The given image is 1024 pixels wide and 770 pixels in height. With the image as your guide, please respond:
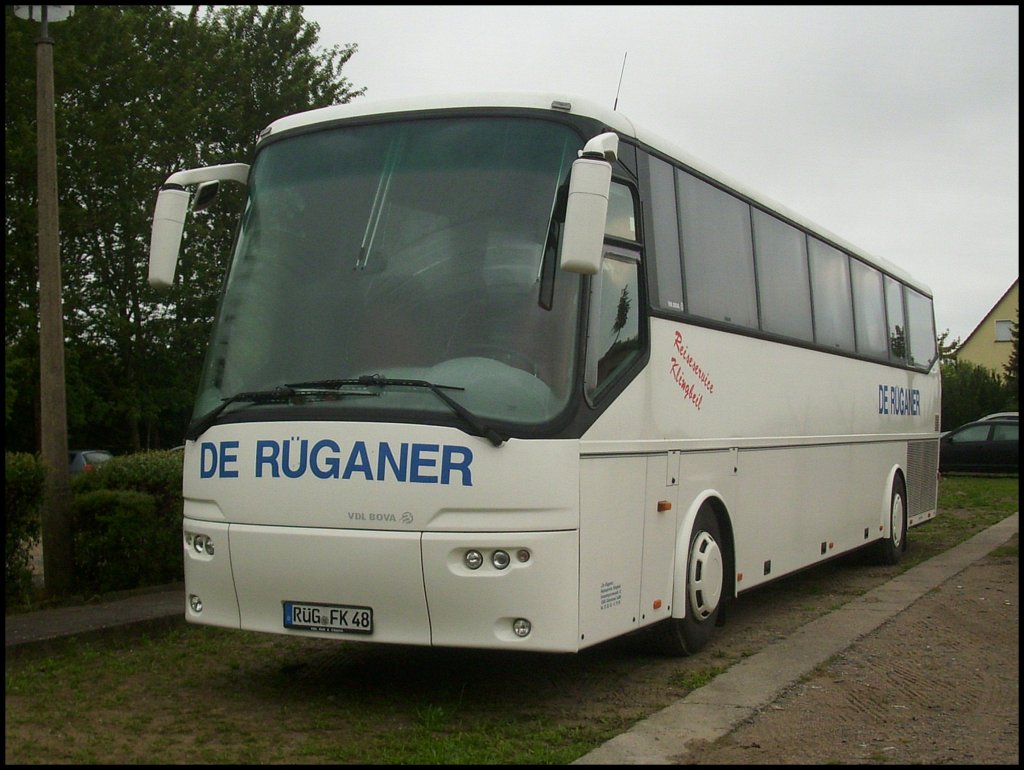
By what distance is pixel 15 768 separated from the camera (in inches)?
231

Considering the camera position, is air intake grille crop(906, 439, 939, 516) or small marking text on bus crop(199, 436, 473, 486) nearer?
small marking text on bus crop(199, 436, 473, 486)

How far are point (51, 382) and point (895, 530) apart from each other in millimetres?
9776

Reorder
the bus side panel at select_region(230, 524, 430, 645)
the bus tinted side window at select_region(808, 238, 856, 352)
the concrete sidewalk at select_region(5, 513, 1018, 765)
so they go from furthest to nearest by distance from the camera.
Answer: the bus tinted side window at select_region(808, 238, 856, 352) → the bus side panel at select_region(230, 524, 430, 645) → the concrete sidewalk at select_region(5, 513, 1018, 765)

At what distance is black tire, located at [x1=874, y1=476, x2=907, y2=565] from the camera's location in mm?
14930

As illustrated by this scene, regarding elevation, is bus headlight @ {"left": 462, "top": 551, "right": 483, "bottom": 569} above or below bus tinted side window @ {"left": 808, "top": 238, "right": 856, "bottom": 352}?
below

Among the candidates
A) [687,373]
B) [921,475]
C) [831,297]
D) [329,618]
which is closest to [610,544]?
[329,618]

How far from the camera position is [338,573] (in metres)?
6.93

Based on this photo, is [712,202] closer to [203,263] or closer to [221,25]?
[203,263]

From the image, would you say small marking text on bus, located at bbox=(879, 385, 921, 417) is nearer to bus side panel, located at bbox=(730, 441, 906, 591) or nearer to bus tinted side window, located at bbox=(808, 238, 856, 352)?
bus side panel, located at bbox=(730, 441, 906, 591)

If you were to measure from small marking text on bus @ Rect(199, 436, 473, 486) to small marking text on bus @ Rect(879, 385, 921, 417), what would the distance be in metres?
9.17

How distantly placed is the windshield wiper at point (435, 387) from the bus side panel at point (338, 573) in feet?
2.24

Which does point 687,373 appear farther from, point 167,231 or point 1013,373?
point 1013,373

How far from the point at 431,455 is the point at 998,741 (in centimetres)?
334

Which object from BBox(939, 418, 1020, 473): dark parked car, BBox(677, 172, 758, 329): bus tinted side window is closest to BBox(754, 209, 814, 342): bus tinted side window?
BBox(677, 172, 758, 329): bus tinted side window
